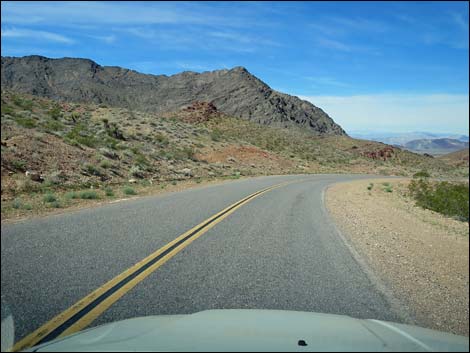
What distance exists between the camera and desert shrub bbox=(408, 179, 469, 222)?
7746 millimetres

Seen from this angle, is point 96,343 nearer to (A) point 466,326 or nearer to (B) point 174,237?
(A) point 466,326

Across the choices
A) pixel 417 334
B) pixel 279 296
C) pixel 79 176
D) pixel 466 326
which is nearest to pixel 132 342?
pixel 417 334

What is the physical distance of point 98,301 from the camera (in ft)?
15.6

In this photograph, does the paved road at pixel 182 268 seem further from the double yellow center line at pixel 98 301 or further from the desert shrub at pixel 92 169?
the desert shrub at pixel 92 169

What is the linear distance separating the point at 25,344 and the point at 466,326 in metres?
4.58

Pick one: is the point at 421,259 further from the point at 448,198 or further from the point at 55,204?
the point at 55,204

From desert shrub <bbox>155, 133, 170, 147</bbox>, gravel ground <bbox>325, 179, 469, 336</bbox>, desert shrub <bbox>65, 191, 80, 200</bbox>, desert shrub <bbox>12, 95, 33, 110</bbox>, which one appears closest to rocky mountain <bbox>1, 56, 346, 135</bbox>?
desert shrub <bbox>155, 133, 170, 147</bbox>

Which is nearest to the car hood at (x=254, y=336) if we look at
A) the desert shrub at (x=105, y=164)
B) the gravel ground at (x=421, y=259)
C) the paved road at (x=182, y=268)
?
the paved road at (x=182, y=268)

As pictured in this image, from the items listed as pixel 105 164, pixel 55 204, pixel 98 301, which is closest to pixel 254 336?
pixel 98 301

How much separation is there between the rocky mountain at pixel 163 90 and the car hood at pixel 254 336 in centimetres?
10897

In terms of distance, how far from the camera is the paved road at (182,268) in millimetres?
4777

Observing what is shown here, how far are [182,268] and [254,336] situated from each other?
130 inches

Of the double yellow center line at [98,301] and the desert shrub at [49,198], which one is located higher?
the double yellow center line at [98,301]

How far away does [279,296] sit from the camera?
5223 millimetres
